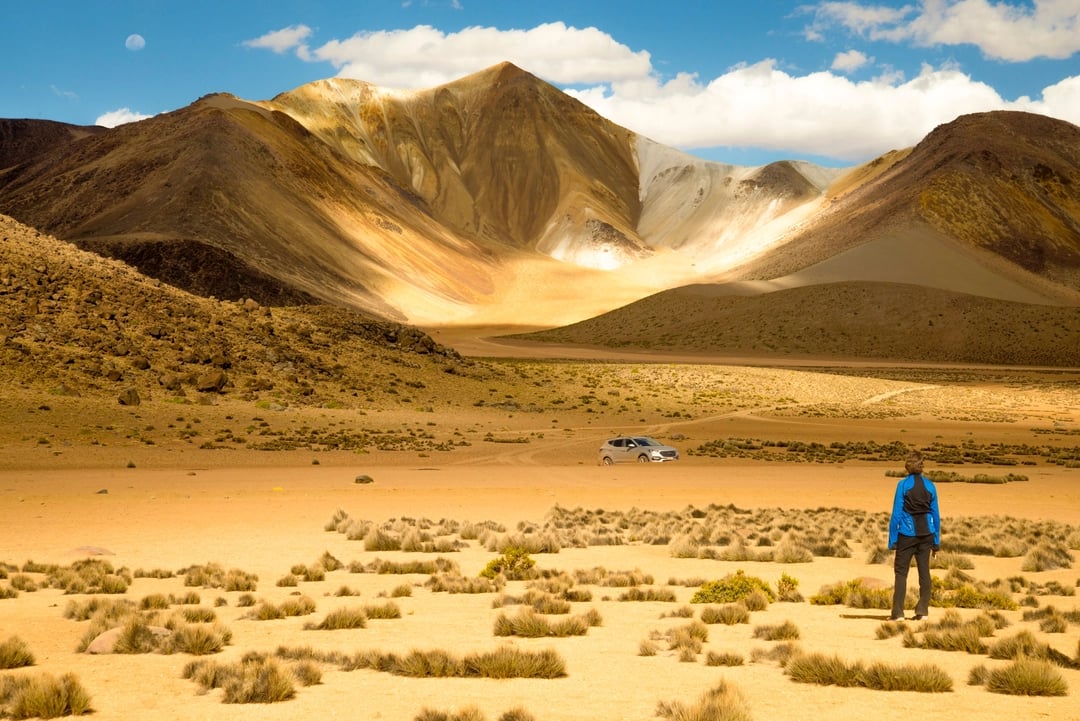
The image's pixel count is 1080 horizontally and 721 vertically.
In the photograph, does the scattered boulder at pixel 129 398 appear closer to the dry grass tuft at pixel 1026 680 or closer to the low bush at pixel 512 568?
the low bush at pixel 512 568

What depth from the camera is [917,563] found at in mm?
13594

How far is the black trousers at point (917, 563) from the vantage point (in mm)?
13438

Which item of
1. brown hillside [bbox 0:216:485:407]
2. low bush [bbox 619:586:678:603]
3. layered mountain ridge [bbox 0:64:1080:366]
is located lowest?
low bush [bbox 619:586:678:603]

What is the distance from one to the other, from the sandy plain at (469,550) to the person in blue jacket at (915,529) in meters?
0.73

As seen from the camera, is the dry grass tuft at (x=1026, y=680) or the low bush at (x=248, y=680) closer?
the dry grass tuft at (x=1026, y=680)

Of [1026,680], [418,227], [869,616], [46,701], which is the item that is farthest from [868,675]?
[418,227]

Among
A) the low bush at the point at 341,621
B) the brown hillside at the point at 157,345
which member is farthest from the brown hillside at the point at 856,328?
the low bush at the point at 341,621

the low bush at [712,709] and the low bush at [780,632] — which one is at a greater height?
the low bush at [712,709]

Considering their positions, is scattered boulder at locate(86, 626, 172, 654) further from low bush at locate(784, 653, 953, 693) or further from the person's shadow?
the person's shadow

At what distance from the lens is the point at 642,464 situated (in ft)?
135

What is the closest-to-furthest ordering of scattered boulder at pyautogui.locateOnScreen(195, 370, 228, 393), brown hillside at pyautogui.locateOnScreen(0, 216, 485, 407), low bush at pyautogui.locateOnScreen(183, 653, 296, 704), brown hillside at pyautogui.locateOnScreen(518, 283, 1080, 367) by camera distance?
low bush at pyautogui.locateOnScreen(183, 653, 296, 704) < brown hillside at pyautogui.locateOnScreen(0, 216, 485, 407) < scattered boulder at pyautogui.locateOnScreen(195, 370, 228, 393) < brown hillside at pyautogui.locateOnScreen(518, 283, 1080, 367)

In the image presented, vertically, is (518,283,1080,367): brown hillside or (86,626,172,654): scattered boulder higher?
(518,283,1080,367): brown hillside

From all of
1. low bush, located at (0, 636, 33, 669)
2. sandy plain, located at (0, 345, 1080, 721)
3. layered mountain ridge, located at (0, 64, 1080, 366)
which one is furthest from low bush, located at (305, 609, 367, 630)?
layered mountain ridge, located at (0, 64, 1080, 366)

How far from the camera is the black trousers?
13438mm
